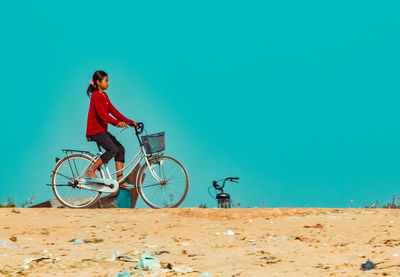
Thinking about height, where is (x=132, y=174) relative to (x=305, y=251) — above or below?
above

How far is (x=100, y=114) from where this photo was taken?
9.27 m

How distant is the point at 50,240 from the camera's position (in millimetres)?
7227

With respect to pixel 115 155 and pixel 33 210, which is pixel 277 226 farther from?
pixel 33 210

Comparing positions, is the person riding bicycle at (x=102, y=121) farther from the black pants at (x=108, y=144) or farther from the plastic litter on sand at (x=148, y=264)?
the plastic litter on sand at (x=148, y=264)

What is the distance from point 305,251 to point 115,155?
17.6 feet

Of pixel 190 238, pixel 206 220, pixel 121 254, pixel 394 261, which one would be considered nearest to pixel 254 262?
pixel 394 261

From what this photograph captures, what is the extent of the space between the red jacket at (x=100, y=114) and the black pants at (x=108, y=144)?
0.33 ft

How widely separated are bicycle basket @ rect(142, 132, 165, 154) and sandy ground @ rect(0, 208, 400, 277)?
1.20m

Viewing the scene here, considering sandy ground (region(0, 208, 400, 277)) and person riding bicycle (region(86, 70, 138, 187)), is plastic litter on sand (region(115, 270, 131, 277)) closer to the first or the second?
sandy ground (region(0, 208, 400, 277))

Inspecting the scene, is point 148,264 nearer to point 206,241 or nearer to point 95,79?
point 206,241

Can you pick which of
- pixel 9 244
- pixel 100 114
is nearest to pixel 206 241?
pixel 9 244

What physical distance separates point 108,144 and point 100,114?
1.99 ft

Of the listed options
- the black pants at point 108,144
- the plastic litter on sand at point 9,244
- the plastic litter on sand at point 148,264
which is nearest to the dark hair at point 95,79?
the black pants at point 108,144

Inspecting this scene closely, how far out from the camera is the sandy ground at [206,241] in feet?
15.0
